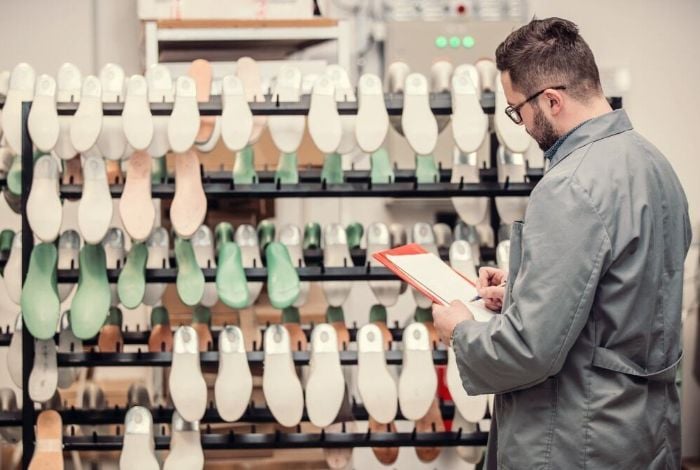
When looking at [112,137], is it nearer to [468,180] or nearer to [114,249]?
[114,249]

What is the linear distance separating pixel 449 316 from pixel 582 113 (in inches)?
17.1

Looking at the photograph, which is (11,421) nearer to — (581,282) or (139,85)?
(139,85)

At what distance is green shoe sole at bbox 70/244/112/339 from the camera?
272 cm

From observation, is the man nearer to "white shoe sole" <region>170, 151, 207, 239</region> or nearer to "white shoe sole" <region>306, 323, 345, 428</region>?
"white shoe sole" <region>306, 323, 345, 428</region>

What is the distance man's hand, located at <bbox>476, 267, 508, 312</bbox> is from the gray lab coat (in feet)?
0.57

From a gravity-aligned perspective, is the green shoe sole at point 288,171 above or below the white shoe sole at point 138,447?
above

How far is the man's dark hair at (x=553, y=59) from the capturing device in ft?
5.47

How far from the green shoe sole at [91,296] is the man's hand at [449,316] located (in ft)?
4.06

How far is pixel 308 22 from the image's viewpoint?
151 inches

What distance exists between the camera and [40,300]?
8.89 feet

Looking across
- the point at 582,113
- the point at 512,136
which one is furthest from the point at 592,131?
the point at 512,136

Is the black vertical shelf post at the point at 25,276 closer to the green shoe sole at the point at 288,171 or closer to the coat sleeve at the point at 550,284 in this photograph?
the green shoe sole at the point at 288,171

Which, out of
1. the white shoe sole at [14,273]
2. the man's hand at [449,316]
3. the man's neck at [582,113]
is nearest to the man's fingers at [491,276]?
the man's hand at [449,316]

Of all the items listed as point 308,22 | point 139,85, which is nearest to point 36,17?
point 308,22
